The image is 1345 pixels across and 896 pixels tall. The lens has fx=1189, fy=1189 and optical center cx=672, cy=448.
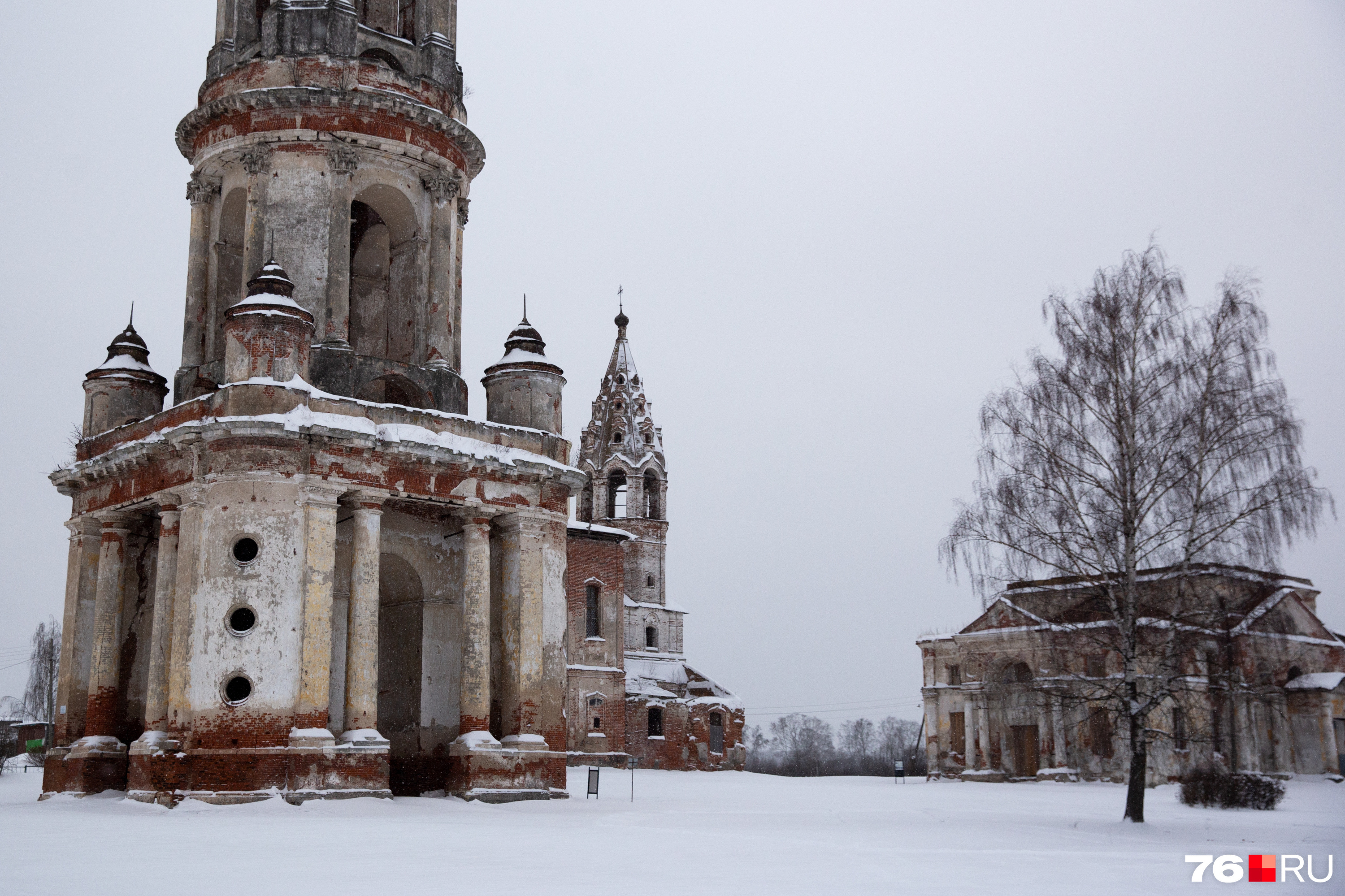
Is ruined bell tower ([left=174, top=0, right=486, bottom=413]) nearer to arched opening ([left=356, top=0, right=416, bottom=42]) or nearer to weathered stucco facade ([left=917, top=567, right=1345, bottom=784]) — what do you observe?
arched opening ([left=356, top=0, right=416, bottom=42])

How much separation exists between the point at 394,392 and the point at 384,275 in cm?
311

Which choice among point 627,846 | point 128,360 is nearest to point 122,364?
point 128,360

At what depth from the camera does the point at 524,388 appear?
25031 mm

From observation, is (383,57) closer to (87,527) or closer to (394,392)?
(394,392)

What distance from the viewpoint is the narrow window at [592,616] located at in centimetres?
4716

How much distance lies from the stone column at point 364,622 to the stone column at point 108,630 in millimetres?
5222

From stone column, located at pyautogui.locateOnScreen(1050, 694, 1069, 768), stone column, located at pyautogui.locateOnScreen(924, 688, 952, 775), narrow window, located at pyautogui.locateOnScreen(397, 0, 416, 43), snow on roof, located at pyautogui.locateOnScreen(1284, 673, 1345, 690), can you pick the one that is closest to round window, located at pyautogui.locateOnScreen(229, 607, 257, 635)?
narrow window, located at pyautogui.locateOnScreen(397, 0, 416, 43)

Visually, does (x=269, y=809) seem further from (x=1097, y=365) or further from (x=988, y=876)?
(x=1097, y=365)

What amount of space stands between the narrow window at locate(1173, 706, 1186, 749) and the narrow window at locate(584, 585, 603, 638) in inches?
1169

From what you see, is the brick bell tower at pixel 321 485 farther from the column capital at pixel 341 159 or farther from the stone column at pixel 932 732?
the stone column at pixel 932 732

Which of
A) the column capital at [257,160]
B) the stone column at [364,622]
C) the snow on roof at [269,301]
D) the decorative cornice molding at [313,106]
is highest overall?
the decorative cornice molding at [313,106]

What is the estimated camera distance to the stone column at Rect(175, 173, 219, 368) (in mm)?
25219

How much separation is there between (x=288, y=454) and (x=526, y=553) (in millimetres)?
5102

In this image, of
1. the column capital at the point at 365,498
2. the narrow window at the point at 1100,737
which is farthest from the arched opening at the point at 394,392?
the narrow window at the point at 1100,737
